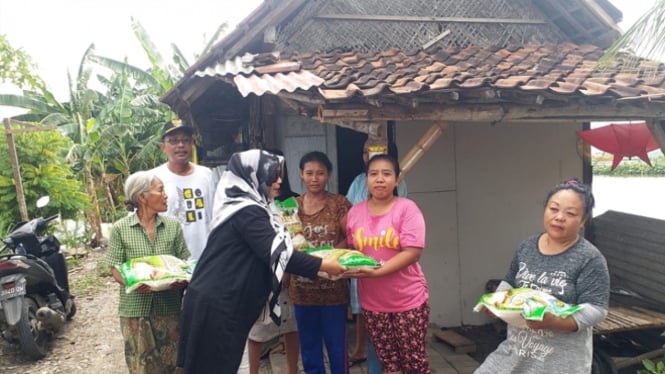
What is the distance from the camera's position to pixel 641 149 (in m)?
5.11

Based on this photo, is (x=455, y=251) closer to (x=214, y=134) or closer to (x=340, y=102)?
(x=340, y=102)

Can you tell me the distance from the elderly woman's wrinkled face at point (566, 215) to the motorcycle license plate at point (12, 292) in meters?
4.73

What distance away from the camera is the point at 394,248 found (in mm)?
2688

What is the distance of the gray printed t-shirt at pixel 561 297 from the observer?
214cm

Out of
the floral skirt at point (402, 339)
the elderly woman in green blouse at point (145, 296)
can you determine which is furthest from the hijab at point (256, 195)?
the floral skirt at point (402, 339)

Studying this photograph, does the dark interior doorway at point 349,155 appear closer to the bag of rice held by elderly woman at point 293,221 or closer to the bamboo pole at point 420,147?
the bamboo pole at point 420,147

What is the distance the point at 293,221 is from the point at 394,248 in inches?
30.2

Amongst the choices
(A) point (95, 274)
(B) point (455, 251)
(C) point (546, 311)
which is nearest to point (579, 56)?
(B) point (455, 251)

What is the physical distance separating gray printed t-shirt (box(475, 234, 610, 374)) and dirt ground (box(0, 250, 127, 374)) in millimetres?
3908

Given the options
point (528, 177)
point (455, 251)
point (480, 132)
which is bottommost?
point (455, 251)

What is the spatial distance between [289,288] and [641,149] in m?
4.44

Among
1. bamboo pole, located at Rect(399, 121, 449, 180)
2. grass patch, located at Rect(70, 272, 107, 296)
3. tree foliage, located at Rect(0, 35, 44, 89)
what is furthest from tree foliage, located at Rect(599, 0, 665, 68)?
tree foliage, located at Rect(0, 35, 44, 89)

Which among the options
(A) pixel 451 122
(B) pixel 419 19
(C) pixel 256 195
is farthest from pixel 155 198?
(B) pixel 419 19

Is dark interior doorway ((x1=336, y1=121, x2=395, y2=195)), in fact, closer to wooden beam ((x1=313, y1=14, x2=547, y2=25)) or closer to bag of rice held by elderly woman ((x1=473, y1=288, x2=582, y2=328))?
wooden beam ((x1=313, y1=14, x2=547, y2=25))
